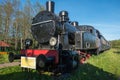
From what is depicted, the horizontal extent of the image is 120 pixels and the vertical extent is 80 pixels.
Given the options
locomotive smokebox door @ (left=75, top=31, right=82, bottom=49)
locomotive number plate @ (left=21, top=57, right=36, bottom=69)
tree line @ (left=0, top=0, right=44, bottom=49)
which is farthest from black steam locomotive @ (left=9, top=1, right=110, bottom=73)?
tree line @ (left=0, top=0, right=44, bottom=49)

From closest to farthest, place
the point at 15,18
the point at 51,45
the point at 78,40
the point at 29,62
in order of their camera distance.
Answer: the point at 29,62, the point at 51,45, the point at 78,40, the point at 15,18

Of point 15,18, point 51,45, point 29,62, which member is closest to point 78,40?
point 51,45

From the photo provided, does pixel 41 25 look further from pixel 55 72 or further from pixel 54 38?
pixel 55 72

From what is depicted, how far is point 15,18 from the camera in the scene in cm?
4019

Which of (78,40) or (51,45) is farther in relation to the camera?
(78,40)

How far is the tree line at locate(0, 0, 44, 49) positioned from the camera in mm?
38838

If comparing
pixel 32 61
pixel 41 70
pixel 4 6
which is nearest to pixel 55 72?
pixel 41 70

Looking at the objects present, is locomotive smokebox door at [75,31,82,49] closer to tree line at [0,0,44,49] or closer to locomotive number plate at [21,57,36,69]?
locomotive number plate at [21,57,36,69]

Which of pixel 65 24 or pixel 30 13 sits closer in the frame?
pixel 65 24

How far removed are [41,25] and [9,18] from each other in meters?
29.5

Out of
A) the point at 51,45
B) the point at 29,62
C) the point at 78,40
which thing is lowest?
the point at 29,62

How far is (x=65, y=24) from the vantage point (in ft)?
39.7

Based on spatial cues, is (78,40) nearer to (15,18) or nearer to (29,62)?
(29,62)

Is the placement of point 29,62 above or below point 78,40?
below
